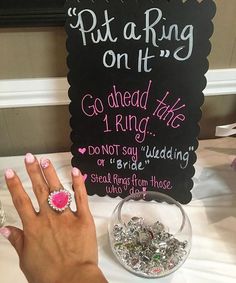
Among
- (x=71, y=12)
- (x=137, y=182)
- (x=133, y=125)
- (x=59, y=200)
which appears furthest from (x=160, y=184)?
(x=71, y=12)

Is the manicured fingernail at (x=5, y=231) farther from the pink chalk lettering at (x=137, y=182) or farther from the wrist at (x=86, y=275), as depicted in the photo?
the pink chalk lettering at (x=137, y=182)

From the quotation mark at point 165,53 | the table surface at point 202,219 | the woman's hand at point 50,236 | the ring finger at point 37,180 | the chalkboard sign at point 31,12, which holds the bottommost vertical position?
the table surface at point 202,219

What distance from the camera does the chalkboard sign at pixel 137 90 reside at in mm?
712

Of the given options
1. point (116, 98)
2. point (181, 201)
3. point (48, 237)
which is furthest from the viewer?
point (181, 201)

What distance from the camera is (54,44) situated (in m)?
0.83

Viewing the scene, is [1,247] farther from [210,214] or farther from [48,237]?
[210,214]

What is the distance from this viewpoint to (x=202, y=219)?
0.88m

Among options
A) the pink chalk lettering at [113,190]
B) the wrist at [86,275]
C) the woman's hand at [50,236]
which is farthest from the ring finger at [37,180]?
the pink chalk lettering at [113,190]

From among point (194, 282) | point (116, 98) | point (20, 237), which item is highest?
point (116, 98)

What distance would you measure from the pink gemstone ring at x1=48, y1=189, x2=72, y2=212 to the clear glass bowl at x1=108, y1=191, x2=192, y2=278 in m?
0.14

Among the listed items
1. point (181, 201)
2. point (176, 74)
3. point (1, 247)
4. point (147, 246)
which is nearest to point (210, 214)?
point (181, 201)

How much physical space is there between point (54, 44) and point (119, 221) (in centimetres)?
37

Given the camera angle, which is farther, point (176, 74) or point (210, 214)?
point (210, 214)

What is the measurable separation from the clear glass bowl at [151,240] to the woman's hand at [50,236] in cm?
10
